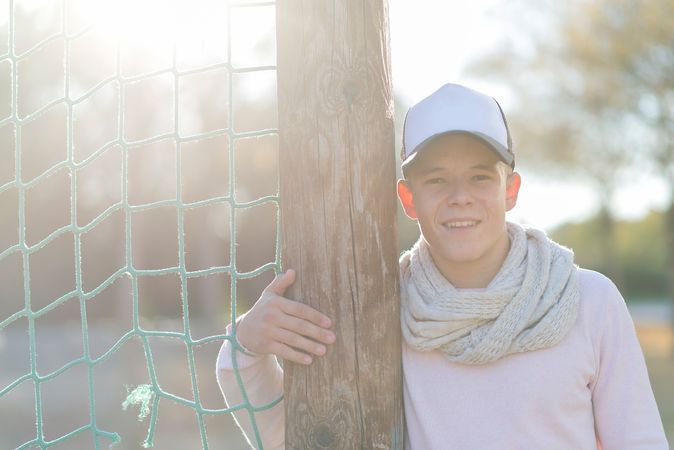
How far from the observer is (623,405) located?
1826mm

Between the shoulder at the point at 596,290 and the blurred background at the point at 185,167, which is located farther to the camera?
the blurred background at the point at 185,167

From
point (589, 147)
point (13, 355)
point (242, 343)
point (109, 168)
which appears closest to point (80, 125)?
point (109, 168)

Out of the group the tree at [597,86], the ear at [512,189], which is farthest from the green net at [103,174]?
the tree at [597,86]

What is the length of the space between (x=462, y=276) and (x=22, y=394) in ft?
24.6

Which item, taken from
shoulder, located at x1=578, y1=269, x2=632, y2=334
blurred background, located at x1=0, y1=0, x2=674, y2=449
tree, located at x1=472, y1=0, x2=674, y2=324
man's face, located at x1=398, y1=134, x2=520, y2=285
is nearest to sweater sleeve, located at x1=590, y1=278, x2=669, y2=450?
shoulder, located at x1=578, y1=269, x2=632, y2=334

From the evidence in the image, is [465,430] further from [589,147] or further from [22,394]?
[589,147]

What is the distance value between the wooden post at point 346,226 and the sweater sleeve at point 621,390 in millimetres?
397

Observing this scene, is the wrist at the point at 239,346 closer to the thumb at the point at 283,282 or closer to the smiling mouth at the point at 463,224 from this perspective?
the thumb at the point at 283,282

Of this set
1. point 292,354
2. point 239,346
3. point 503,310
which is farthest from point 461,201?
point 239,346

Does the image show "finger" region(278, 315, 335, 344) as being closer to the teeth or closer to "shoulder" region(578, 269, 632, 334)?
the teeth

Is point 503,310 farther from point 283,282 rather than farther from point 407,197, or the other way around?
point 283,282

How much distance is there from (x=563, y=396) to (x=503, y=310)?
0.66 feet

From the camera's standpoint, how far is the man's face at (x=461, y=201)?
6.18 feet

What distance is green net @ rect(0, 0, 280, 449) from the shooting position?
87.6 inches
